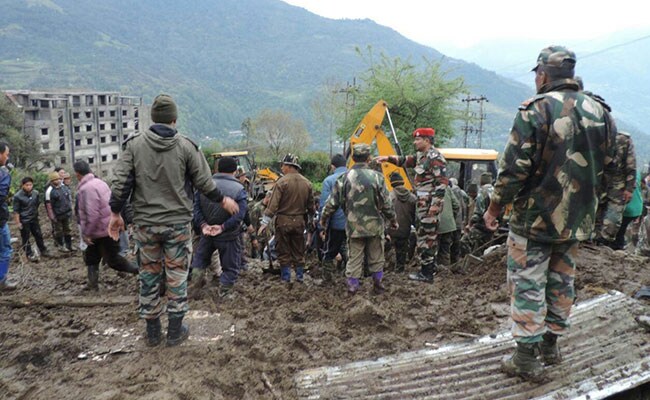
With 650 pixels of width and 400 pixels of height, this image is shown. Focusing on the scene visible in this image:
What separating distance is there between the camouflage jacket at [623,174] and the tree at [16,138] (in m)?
42.6

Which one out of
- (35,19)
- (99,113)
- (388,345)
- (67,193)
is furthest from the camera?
(35,19)

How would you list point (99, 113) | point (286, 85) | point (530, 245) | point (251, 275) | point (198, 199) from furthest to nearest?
1. point (286, 85)
2. point (99, 113)
3. point (251, 275)
4. point (198, 199)
5. point (530, 245)

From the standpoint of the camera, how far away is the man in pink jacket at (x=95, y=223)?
17.6ft

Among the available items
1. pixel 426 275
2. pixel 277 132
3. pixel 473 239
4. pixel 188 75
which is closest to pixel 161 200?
pixel 426 275

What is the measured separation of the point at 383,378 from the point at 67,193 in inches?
350

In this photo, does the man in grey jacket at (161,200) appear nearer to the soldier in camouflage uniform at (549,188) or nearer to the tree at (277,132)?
the soldier in camouflage uniform at (549,188)

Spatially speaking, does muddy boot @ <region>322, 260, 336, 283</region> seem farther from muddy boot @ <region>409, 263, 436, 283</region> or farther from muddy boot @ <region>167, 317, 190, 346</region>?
muddy boot @ <region>167, 317, 190, 346</region>

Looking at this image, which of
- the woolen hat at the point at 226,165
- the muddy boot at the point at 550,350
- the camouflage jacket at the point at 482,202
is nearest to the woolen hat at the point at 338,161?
the woolen hat at the point at 226,165

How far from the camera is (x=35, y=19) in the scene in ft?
616

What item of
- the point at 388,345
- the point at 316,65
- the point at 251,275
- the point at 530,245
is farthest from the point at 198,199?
the point at 316,65

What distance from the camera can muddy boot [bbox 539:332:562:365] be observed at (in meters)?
3.20

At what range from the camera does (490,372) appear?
319 centimetres

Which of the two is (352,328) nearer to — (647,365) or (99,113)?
(647,365)

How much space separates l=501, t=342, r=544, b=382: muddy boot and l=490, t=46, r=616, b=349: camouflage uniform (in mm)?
71
